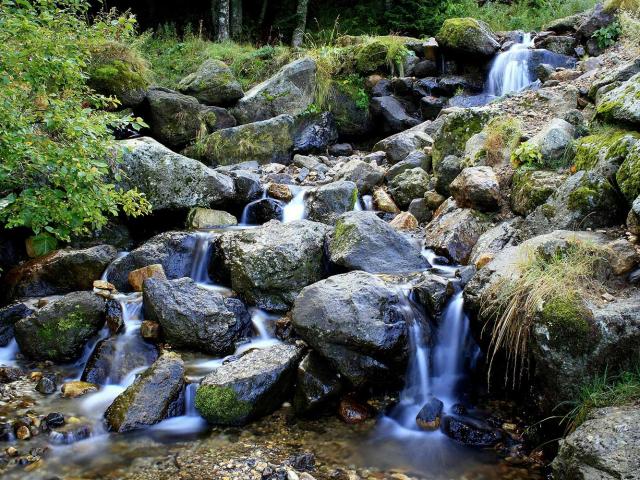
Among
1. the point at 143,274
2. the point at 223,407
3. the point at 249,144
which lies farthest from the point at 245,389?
the point at 249,144

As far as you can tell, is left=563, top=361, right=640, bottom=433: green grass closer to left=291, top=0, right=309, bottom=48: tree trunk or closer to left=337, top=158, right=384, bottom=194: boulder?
left=337, top=158, right=384, bottom=194: boulder

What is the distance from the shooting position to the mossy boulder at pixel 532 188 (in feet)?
20.8

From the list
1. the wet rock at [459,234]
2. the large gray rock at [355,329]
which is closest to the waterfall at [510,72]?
the wet rock at [459,234]

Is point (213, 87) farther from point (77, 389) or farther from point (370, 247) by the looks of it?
point (77, 389)

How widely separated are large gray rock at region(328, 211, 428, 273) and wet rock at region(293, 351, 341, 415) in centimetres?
184

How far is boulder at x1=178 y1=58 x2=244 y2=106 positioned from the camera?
510 inches

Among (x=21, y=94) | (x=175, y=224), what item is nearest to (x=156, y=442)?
(x=21, y=94)

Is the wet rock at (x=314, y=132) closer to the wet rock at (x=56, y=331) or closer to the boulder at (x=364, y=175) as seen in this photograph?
the boulder at (x=364, y=175)

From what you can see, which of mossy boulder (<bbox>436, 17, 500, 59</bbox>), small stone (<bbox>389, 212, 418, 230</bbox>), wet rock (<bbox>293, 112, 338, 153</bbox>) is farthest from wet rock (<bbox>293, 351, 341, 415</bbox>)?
mossy boulder (<bbox>436, 17, 500, 59</bbox>)

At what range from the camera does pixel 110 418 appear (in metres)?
4.78

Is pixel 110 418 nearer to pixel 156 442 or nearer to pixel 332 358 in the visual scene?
pixel 156 442

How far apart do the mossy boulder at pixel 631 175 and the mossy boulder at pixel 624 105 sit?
113 cm

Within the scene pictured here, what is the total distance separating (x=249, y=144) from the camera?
38.8ft

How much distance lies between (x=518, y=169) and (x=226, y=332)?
4.51m
